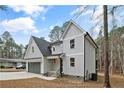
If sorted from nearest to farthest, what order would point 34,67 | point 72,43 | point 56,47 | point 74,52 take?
1. point 74,52
2. point 72,43
3. point 56,47
4. point 34,67

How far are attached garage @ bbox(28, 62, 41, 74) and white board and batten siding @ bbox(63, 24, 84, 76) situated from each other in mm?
2934

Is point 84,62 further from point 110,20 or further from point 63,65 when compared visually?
point 110,20

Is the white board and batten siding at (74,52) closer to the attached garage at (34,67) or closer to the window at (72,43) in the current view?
the window at (72,43)

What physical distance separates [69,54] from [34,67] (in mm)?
4257

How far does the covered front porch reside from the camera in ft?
42.1

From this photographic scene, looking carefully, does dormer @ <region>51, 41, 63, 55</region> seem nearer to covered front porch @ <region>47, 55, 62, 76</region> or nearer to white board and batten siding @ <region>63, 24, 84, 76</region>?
covered front porch @ <region>47, 55, 62, 76</region>

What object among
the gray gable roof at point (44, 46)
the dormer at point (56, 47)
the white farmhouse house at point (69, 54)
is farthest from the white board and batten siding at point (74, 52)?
the gray gable roof at point (44, 46)

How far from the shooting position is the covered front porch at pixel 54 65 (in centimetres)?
1283

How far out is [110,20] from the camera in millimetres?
8336

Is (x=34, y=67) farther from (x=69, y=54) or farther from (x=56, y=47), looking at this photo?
(x=69, y=54)

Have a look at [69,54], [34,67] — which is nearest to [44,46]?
[34,67]

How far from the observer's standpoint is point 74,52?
464 inches
